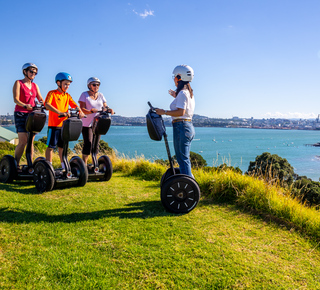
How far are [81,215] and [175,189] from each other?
1.42 metres

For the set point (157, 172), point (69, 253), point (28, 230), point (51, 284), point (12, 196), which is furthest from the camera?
point (157, 172)

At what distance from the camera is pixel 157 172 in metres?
6.77

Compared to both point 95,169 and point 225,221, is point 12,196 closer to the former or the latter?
point 95,169

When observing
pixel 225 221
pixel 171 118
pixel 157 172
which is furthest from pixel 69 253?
pixel 157 172

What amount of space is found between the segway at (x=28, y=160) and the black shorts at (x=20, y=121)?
0.52ft

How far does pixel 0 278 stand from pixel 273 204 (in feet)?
11.8

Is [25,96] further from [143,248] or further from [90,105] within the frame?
[143,248]

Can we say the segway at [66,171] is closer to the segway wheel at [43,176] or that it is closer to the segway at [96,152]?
the segway wheel at [43,176]

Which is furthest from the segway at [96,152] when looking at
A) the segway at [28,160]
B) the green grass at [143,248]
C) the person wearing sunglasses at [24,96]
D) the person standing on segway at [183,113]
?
the person standing on segway at [183,113]

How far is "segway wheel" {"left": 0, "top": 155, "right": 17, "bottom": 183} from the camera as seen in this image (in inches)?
222

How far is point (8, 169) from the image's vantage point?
567 centimetres

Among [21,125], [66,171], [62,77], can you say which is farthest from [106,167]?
[62,77]

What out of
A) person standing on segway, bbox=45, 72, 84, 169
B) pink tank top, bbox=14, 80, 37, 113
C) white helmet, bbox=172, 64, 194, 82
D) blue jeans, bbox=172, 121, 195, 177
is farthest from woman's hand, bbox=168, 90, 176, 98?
pink tank top, bbox=14, 80, 37, 113

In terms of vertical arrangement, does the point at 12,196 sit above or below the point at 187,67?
below
